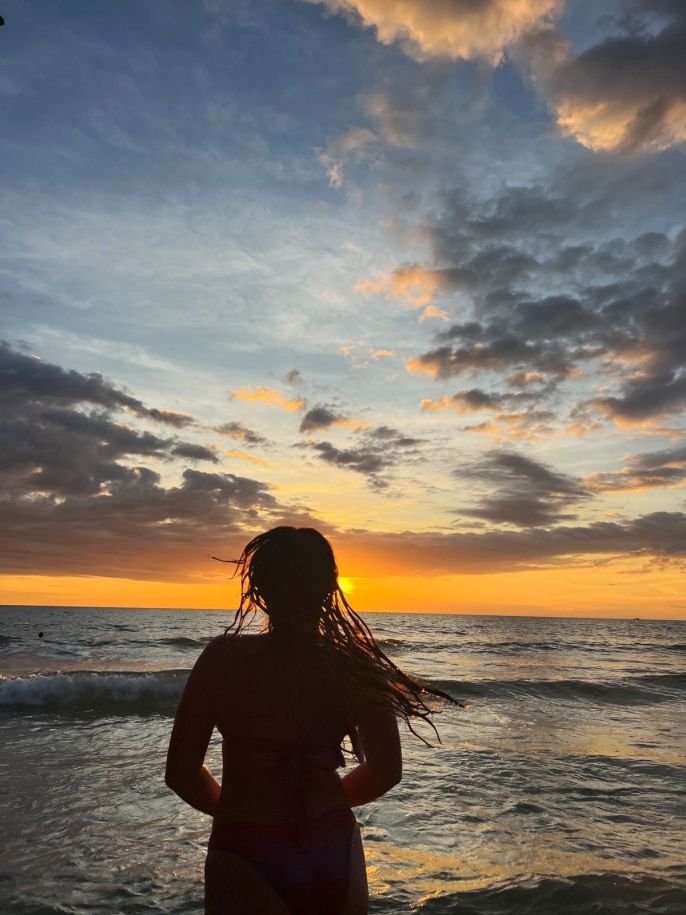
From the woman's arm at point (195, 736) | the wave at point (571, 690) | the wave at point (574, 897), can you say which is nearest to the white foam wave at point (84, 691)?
the wave at point (571, 690)

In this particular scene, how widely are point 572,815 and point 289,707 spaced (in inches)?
269

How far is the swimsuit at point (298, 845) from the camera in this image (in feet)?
7.52

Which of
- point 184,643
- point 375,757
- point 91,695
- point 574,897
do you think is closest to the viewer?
point 375,757

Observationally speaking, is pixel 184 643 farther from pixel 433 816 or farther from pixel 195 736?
pixel 195 736

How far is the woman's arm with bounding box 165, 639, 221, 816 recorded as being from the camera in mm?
2342

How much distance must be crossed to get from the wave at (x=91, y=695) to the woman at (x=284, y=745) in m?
13.3

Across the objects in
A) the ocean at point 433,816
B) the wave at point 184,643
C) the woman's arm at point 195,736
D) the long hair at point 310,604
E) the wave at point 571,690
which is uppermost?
the long hair at point 310,604

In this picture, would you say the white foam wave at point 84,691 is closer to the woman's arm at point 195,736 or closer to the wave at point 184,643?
the woman's arm at point 195,736

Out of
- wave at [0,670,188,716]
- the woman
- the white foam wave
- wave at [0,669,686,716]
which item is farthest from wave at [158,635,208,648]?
the woman

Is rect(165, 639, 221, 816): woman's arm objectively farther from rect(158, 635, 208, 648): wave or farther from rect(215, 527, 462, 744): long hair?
rect(158, 635, 208, 648): wave

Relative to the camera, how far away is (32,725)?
12.4 metres

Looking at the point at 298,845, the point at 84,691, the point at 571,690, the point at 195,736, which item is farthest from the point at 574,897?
the point at 571,690

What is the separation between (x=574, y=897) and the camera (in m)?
5.24

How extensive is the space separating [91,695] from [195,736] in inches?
624
